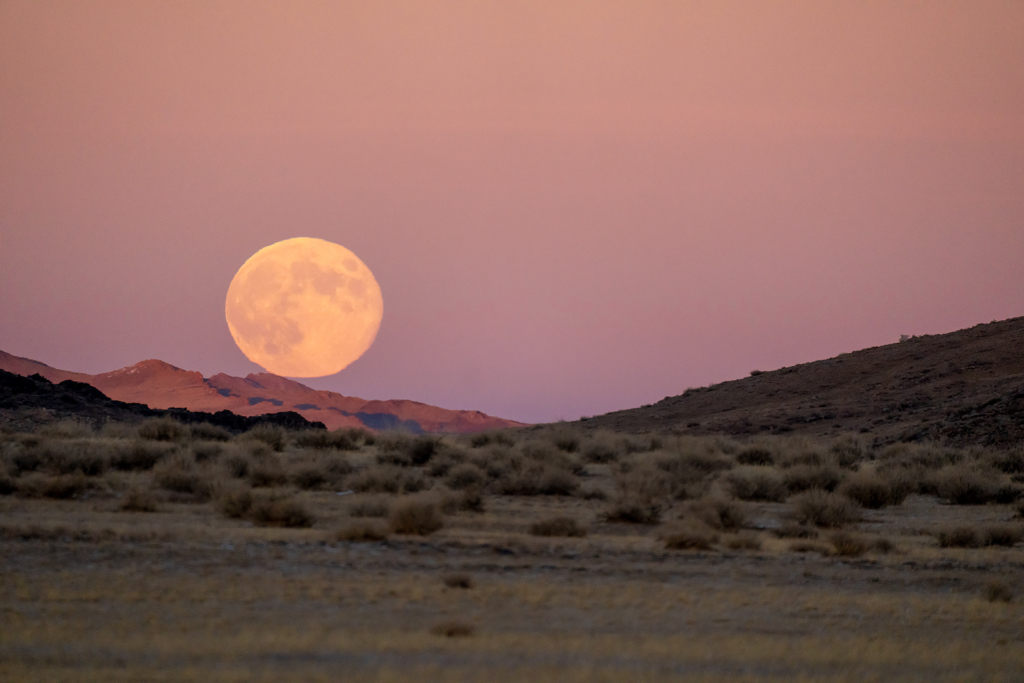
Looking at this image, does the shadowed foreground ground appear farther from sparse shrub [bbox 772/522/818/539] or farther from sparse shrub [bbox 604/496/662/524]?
sparse shrub [bbox 604/496/662/524]

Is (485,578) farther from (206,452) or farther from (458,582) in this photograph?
(206,452)

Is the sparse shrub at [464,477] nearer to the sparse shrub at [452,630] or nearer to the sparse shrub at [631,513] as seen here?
the sparse shrub at [631,513]

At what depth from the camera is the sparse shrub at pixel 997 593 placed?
1200 cm

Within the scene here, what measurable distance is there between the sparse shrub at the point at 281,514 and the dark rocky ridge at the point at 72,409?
3921 cm

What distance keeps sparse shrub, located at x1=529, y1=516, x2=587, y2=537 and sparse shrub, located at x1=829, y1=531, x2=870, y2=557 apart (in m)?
4.01

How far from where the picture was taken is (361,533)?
13297mm

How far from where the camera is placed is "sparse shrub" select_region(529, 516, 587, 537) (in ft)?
48.1

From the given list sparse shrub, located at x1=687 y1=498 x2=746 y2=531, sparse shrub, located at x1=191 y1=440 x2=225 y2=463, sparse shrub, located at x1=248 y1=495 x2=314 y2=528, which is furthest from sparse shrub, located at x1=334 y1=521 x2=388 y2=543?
sparse shrub, located at x1=191 y1=440 x2=225 y2=463

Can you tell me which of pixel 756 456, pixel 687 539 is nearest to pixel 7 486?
pixel 687 539

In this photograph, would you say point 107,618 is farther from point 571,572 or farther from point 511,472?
point 511,472

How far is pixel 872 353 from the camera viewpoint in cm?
7112

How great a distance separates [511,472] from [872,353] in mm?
57258

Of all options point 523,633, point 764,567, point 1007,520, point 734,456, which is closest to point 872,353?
point 734,456

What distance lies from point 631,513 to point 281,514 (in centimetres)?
609
